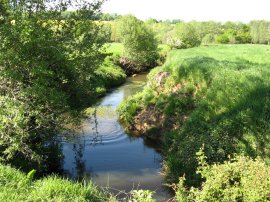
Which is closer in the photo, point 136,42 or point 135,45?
point 135,45

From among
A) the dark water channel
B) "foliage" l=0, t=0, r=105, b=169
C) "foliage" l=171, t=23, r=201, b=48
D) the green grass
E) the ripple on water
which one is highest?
"foliage" l=171, t=23, r=201, b=48

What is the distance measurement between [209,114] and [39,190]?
29.2 feet

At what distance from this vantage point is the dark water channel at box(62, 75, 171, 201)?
1373 centimetres

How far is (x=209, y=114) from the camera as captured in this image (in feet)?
51.9

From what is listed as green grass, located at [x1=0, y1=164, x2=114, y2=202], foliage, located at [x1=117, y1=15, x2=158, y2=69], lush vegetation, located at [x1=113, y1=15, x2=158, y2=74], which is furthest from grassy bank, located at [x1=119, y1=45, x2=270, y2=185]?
foliage, located at [x1=117, y1=15, x2=158, y2=69]

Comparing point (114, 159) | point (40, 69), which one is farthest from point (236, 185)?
point (114, 159)

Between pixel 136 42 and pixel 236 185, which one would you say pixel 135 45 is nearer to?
pixel 136 42

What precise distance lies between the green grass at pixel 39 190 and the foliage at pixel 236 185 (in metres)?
2.21

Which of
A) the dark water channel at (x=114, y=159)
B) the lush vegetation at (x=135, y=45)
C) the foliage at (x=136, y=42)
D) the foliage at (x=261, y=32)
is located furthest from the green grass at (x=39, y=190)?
the foliage at (x=261, y=32)

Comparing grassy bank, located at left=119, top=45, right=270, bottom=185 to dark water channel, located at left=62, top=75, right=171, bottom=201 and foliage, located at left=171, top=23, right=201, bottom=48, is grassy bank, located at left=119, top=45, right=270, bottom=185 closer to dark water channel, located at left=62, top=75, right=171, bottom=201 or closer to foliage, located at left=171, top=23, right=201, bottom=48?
dark water channel, located at left=62, top=75, right=171, bottom=201

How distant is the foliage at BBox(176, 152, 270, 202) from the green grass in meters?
2.21

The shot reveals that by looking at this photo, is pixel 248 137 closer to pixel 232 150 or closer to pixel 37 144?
pixel 232 150

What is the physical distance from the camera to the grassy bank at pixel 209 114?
1291cm

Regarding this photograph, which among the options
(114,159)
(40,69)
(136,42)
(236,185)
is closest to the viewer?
(236,185)
